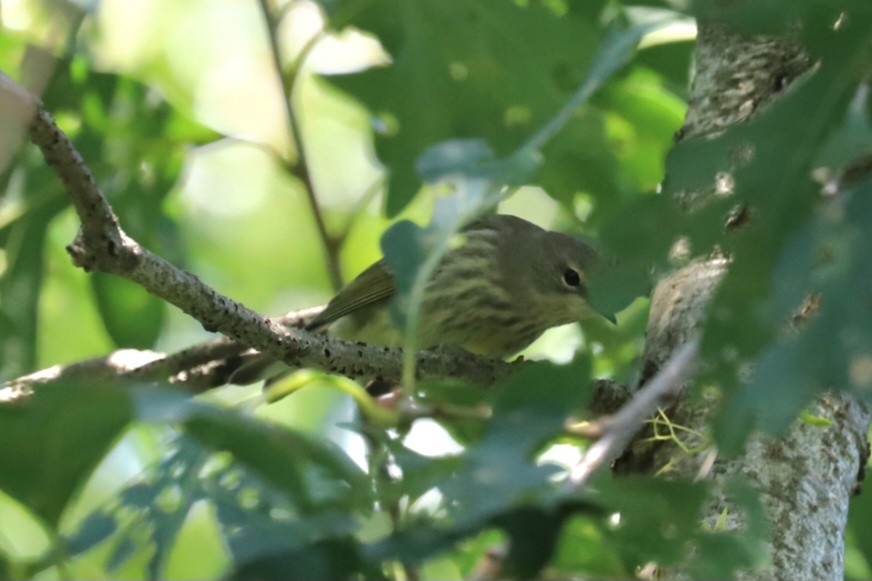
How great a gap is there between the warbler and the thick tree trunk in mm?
2081

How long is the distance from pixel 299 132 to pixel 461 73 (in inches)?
33.0

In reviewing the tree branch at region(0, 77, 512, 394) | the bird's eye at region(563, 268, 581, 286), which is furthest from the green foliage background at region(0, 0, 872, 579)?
the bird's eye at region(563, 268, 581, 286)

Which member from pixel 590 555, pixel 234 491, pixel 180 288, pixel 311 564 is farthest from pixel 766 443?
pixel 311 564

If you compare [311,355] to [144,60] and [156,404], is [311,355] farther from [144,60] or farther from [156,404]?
[144,60]

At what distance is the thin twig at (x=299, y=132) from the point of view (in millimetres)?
5004

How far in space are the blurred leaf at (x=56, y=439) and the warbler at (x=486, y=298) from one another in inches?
170

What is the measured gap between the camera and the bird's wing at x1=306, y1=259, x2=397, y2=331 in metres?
6.28

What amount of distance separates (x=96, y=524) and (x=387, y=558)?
62 cm

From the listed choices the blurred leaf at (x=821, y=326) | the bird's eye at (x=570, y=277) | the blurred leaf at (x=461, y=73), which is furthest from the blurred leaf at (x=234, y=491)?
the bird's eye at (x=570, y=277)

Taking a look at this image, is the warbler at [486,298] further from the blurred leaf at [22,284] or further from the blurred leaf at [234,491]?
the blurred leaf at [234,491]

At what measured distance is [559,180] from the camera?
5617 mm

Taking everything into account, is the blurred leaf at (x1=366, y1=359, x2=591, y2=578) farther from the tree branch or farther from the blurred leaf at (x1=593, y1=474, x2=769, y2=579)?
the tree branch

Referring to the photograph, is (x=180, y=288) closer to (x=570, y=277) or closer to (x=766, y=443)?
(x=766, y=443)

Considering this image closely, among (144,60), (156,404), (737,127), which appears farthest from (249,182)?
(156,404)
